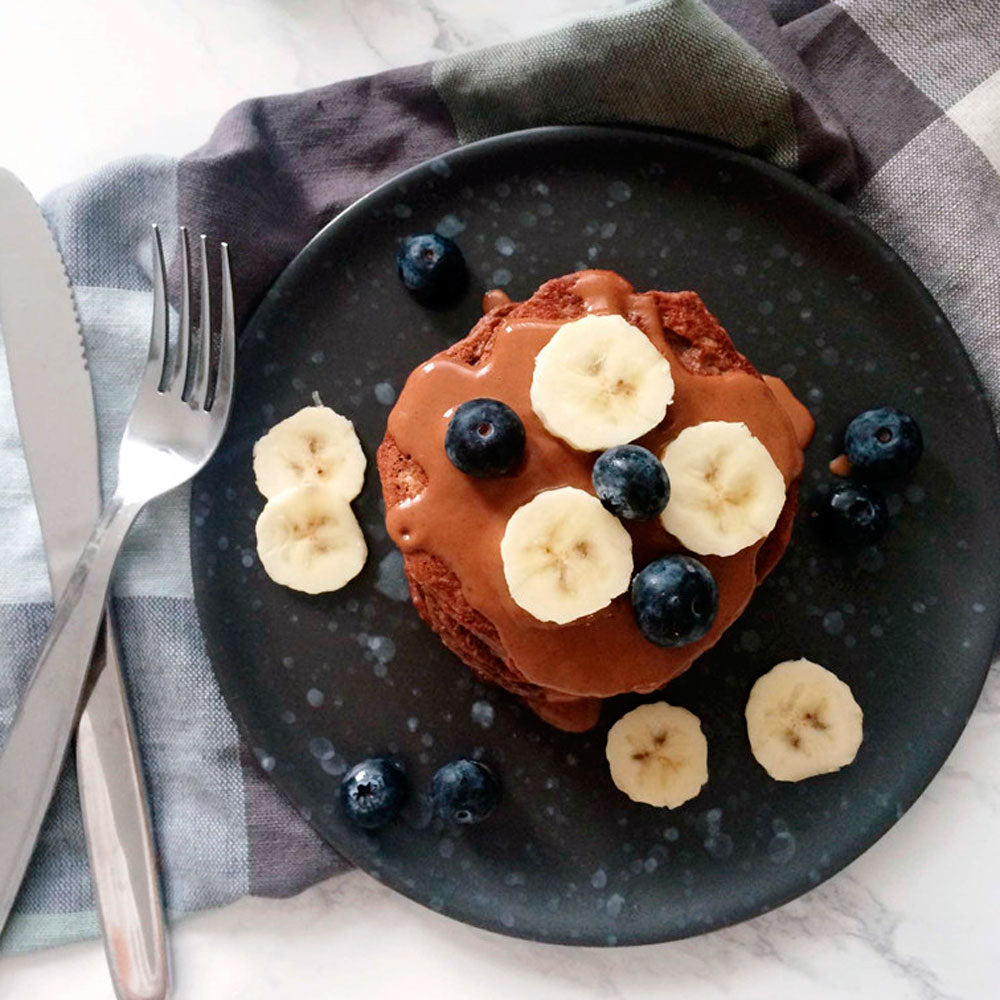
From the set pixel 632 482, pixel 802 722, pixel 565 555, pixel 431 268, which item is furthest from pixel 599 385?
pixel 802 722

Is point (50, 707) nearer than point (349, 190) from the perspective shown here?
Yes

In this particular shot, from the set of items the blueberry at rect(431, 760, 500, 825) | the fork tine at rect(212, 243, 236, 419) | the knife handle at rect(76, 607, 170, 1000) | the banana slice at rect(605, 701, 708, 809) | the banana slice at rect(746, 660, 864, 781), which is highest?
the fork tine at rect(212, 243, 236, 419)

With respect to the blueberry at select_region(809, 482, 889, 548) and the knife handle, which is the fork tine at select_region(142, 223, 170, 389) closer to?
the knife handle

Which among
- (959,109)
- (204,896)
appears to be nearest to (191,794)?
(204,896)

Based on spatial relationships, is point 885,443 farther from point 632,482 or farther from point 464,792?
point 464,792

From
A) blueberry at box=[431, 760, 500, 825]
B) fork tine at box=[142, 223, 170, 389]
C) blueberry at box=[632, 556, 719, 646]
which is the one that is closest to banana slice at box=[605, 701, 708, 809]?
blueberry at box=[431, 760, 500, 825]

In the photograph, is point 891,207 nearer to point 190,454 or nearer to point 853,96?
point 853,96
